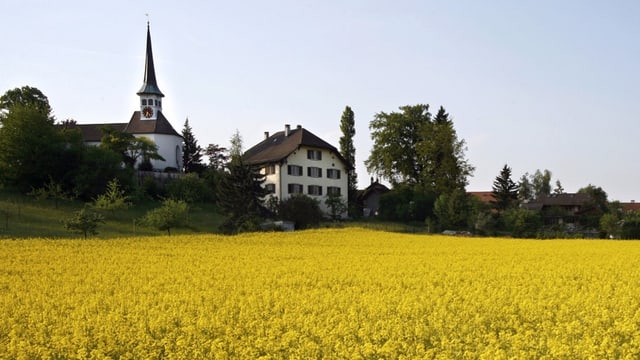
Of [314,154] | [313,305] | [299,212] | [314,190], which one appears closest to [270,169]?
[314,190]

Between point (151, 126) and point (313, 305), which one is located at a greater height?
point (151, 126)

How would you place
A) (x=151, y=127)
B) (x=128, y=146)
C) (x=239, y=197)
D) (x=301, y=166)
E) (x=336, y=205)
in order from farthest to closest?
(x=151, y=127) → (x=301, y=166) → (x=128, y=146) → (x=336, y=205) → (x=239, y=197)

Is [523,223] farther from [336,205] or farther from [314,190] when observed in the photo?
[314,190]

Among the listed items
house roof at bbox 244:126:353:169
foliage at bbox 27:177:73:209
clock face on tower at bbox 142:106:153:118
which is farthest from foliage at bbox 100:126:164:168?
clock face on tower at bbox 142:106:153:118

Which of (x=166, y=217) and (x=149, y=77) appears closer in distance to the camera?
(x=166, y=217)

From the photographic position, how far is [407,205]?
211ft

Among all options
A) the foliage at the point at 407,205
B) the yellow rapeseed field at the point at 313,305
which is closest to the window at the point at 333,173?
the foliage at the point at 407,205

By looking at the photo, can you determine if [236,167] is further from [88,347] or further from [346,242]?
[88,347]

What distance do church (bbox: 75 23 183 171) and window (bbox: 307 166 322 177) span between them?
59.9 feet

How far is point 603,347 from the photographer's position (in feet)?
31.9

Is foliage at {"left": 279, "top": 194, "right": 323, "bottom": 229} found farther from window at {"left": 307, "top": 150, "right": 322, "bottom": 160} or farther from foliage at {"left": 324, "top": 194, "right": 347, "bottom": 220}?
window at {"left": 307, "top": 150, "right": 322, "bottom": 160}

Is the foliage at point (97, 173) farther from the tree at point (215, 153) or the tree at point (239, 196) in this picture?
the tree at point (215, 153)

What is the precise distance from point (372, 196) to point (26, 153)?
41231mm

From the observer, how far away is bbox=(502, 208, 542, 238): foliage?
5125cm
